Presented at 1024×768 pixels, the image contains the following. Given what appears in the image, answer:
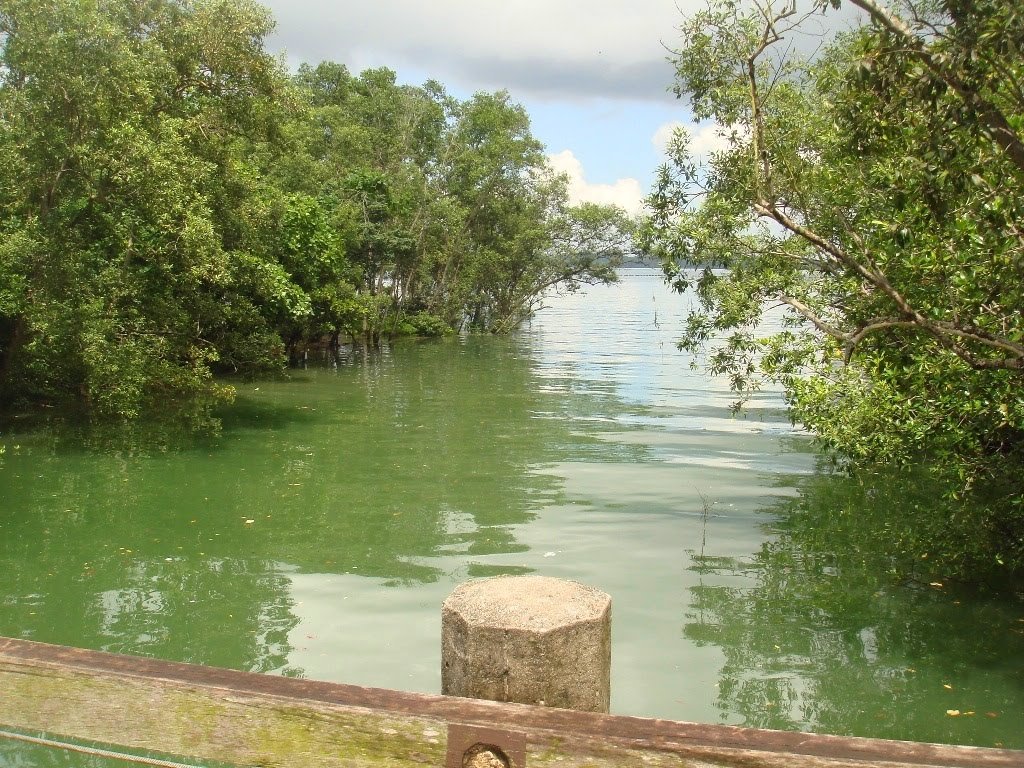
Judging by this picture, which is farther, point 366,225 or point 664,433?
point 366,225

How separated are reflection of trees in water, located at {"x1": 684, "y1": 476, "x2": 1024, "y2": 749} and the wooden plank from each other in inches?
194

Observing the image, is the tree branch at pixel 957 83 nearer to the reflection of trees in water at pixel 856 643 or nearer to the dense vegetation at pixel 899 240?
the dense vegetation at pixel 899 240

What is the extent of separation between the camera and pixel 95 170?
55.5 ft

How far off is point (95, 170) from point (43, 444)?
5213 millimetres

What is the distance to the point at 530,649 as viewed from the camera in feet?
11.3

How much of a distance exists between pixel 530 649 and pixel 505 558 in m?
8.06

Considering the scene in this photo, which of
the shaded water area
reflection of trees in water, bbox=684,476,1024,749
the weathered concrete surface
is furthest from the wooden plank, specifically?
reflection of trees in water, bbox=684,476,1024,749

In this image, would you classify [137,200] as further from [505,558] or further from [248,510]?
[505,558]

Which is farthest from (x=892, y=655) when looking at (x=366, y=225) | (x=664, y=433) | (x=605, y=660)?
(x=366, y=225)

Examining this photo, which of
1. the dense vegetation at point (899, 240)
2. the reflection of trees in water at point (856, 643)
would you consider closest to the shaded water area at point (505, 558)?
the reflection of trees in water at point (856, 643)

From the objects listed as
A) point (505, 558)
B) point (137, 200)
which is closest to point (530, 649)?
point (505, 558)

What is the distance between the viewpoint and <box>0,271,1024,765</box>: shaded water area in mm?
8148

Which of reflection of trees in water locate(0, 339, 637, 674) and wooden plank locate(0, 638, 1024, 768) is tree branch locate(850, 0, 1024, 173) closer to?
wooden plank locate(0, 638, 1024, 768)

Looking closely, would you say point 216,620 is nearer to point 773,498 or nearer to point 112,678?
point 112,678
